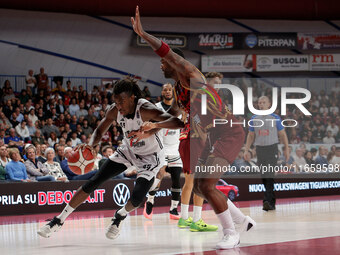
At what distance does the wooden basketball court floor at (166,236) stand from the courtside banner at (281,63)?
16845 mm

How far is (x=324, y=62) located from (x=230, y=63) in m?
4.71

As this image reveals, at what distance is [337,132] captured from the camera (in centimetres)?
2180

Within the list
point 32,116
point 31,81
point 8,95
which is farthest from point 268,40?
point 32,116

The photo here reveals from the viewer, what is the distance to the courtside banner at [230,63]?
27219 millimetres

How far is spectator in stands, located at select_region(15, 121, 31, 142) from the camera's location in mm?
17031

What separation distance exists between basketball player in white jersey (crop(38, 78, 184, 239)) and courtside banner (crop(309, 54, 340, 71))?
21.9m

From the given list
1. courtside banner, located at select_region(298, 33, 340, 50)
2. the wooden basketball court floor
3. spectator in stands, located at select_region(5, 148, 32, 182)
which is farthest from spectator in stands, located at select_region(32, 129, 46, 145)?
courtside banner, located at select_region(298, 33, 340, 50)

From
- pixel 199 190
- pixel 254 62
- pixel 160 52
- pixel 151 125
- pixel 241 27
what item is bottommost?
pixel 199 190

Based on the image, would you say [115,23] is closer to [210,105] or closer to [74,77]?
[74,77]

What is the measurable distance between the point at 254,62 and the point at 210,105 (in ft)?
69.9

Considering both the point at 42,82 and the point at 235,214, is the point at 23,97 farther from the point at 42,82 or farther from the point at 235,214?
the point at 235,214

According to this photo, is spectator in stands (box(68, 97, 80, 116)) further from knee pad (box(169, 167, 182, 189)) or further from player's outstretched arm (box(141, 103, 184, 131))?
player's outstretched arm (box(141, 103, 184, 131))

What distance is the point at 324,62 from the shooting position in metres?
28.0

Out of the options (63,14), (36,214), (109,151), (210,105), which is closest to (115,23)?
(63,14)
